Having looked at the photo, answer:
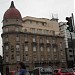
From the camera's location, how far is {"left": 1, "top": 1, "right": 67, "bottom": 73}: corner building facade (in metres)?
67.6

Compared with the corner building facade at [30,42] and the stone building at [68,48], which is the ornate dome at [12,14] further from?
the stone building at [68,48]

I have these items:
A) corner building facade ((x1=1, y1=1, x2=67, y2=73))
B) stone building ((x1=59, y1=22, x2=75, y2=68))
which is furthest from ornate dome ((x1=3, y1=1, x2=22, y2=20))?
stone building ((x1=59, y1=22, x2=75, y2=68))

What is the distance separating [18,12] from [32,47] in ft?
32.1

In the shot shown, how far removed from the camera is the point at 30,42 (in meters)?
71.1

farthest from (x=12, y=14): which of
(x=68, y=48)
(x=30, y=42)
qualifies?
(x=68, y=48)

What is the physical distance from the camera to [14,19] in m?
68.7

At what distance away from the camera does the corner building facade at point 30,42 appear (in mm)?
Result: 67562

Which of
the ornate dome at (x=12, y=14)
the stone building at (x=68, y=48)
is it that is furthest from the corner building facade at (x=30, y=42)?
the stone building at (x=68, y=48)

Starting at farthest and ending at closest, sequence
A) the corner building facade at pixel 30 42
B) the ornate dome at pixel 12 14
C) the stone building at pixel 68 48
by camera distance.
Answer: the stone building at pixel 68 48 < the ornate dome at pixel 12 14 < the corner building facade at pixel 30 42

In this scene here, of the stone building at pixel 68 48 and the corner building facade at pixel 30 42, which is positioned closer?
the corner building facade at pixel 30 42

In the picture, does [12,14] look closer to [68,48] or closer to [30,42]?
[30,42]

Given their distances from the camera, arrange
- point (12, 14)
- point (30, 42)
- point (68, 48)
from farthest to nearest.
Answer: point (68, 48) → point (30, 42) → point (12, 14)

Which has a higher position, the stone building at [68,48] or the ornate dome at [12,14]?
the ornate dome at [12,14]

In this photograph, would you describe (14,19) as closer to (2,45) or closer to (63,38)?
(2,45)
